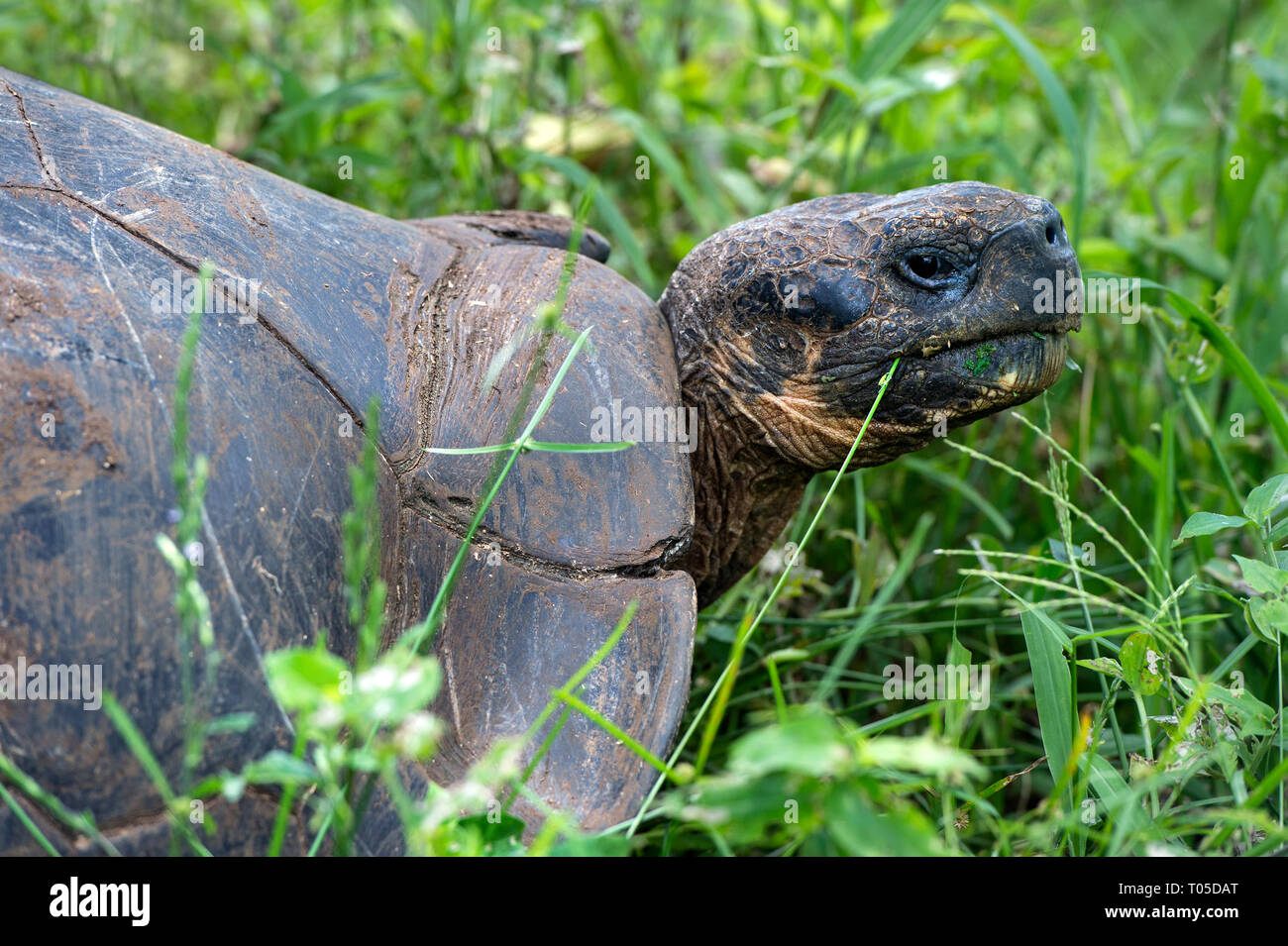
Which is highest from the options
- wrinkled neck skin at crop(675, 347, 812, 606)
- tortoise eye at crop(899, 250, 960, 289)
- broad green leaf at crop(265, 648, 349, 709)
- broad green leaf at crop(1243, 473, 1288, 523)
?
tortoise eye at crop(899, 250, 960, 289)

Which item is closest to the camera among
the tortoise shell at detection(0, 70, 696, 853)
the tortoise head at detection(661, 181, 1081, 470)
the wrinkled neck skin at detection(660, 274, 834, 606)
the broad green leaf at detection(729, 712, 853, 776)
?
the broad green leaf at detection(729, 712, 853, 776)

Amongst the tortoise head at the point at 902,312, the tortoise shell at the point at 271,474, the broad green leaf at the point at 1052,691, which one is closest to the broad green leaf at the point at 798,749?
the tortoise shell at the point at 271,474

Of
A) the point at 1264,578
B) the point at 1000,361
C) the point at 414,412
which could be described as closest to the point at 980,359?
the point at 1000,361

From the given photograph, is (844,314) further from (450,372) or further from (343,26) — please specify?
(343,26)

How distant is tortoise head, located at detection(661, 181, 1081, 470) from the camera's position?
6.01ft

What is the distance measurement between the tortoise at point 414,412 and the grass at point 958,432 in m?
0.15

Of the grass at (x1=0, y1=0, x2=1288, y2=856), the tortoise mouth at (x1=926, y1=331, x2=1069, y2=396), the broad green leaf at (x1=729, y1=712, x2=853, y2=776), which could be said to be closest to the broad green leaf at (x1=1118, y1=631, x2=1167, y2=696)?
the grass at (x1=0, y1=0, x2=1288, y2=856)

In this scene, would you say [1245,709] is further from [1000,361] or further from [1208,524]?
[1000,361]

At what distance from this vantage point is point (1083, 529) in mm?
2736

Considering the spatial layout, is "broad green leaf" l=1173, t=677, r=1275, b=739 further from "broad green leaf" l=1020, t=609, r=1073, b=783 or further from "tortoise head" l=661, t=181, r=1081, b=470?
"tortoise head" l=661, t=181, r=1081, b=470

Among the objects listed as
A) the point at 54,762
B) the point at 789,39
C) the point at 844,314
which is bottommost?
the point at 54,762
